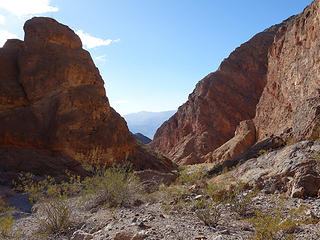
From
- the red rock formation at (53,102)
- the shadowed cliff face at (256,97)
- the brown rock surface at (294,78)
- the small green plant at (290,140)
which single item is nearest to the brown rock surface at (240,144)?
the shadowed cliff face at (256,97)

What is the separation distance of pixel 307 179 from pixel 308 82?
14901mm

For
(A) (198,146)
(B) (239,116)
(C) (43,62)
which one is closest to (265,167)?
(C) (43,62)

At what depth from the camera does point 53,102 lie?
23.0 m

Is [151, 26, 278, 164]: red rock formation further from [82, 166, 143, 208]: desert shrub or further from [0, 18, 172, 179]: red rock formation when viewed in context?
[82, 166, 143, 208]: desert shrub

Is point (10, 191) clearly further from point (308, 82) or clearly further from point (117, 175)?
point (308, 82)

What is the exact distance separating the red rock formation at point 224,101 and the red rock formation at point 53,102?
89.3ft

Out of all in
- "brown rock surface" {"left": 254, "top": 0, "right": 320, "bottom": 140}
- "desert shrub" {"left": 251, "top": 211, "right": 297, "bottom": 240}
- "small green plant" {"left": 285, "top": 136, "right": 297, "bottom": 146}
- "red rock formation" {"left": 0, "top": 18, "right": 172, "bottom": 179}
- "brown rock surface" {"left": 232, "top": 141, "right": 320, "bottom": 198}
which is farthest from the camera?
"red rock formation" {"left": 0, "top": 18, "right": 172, "bottom": 179}

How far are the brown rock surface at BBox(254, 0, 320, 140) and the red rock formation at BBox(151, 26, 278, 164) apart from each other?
1860cm

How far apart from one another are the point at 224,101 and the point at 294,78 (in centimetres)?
3286

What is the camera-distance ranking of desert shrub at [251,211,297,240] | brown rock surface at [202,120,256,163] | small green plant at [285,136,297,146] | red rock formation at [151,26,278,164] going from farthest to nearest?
1. red rock formation at [151,26,278,164]
2. brown rock surface at [202,120,256,163]
3. small green plant at [285,136,297,146]
4. desert shrub at [251,211,297,240]

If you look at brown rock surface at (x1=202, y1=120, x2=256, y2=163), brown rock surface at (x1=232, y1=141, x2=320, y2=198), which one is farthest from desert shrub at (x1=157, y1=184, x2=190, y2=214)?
brown rock surface at (x1=202, y1=120, x2=256, y2=163)

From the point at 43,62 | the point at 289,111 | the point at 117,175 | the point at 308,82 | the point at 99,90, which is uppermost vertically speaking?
the point at 43,62

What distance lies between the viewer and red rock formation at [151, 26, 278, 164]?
169 ft

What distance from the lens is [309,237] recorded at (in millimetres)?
3840
